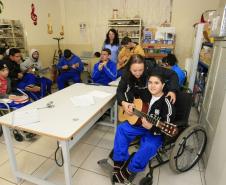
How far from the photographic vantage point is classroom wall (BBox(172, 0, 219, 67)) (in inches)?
153

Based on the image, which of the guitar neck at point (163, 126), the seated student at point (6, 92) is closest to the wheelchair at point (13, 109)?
the seated student at point (6, 92)

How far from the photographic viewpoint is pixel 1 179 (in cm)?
175

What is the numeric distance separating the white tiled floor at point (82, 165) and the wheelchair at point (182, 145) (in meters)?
0.10

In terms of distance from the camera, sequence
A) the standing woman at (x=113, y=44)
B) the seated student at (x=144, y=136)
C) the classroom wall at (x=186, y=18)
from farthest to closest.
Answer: the classroom wall at (x=186, y=18) → the standing woman at (x=113, y=44) → the seated student at (x=144, y=136)

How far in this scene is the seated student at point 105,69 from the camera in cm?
276

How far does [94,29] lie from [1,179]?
4139 millimetres

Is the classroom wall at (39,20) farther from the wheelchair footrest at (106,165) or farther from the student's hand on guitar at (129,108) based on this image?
the wheelchair footrest at (106,165)

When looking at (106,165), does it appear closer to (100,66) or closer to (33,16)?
(100,66)

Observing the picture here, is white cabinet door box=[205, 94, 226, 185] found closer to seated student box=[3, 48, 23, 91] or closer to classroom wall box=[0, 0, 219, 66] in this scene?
seated student box=[3, 48, 23, 91]

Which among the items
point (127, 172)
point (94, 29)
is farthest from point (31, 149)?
point (94, 29)

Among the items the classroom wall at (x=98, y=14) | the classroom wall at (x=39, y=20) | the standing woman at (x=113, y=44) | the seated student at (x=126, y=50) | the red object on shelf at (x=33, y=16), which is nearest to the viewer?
the seated student at (x=126, y=50)

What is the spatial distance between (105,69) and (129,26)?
7.00 ft

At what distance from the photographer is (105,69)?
279 cm

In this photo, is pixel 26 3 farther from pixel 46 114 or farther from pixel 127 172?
pixel 127 172
